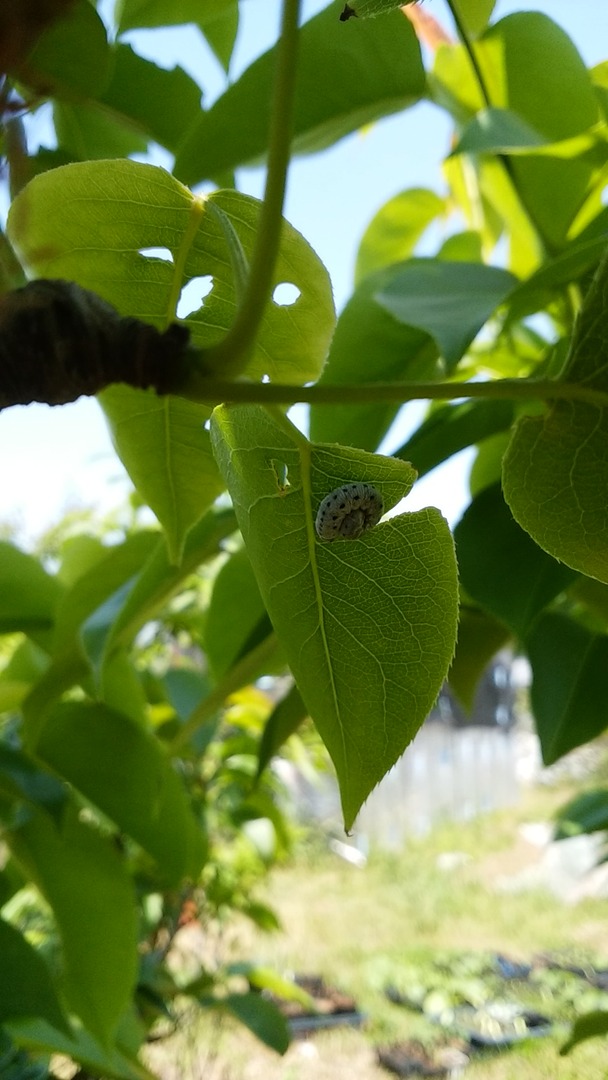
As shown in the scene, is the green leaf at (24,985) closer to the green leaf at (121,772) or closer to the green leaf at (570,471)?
the green leaf at (121,772)

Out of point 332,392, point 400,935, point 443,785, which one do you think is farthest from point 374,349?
point 443,785

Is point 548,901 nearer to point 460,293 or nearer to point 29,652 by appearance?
point 29,652

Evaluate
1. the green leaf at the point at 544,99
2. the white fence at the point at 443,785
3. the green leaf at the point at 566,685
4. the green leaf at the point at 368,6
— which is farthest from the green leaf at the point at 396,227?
the white fence at the point at 443,785

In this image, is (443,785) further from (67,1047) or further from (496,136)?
(496,136)

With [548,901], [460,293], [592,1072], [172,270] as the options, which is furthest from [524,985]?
[172,270]

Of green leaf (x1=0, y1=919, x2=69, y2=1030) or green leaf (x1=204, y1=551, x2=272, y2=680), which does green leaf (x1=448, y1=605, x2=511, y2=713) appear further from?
green leaf (x1=0, y1=919, x2=69, y2=1030)

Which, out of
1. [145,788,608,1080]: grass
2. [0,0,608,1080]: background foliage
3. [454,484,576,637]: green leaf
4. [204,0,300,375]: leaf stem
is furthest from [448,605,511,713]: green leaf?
[145,788,608,1080]: grass
